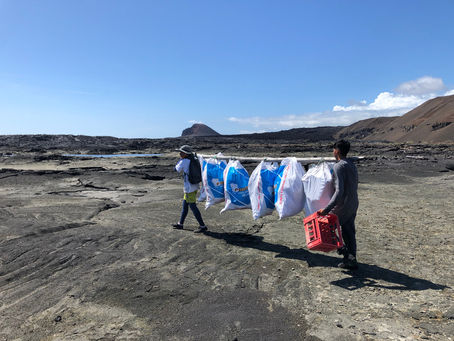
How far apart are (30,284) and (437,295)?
181 inches

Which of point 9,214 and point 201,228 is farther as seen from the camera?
point 9,214

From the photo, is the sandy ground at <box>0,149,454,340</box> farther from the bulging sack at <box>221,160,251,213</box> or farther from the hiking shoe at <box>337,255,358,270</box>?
the bulging sack at <box>221,160,251,213</box>

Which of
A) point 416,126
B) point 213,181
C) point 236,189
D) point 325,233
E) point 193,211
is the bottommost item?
point 193,211

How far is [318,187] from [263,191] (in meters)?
1.00

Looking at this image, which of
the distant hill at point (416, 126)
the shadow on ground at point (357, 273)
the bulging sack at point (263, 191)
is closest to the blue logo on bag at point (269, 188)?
the bulging sack at point (263, 191)

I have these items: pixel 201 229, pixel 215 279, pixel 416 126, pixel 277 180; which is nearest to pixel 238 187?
pixel 277 180

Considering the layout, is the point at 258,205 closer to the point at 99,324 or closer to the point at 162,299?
the point at 162,299

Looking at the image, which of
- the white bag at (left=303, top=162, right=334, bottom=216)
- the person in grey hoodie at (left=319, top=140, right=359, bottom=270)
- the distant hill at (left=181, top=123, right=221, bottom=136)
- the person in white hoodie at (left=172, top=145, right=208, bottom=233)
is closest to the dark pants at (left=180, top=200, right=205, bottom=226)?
the person in white hoodie at (left=172, top=145, right=208, bottom=233)

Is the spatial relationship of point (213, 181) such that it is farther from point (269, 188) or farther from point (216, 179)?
point (269, 188)

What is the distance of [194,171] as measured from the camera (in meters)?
6.02

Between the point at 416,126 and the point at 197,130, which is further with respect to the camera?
the point at 197,130

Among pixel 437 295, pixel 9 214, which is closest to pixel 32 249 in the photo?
pixel 9 214

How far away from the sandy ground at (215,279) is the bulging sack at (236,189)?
2.17ft

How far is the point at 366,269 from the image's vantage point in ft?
14.2
